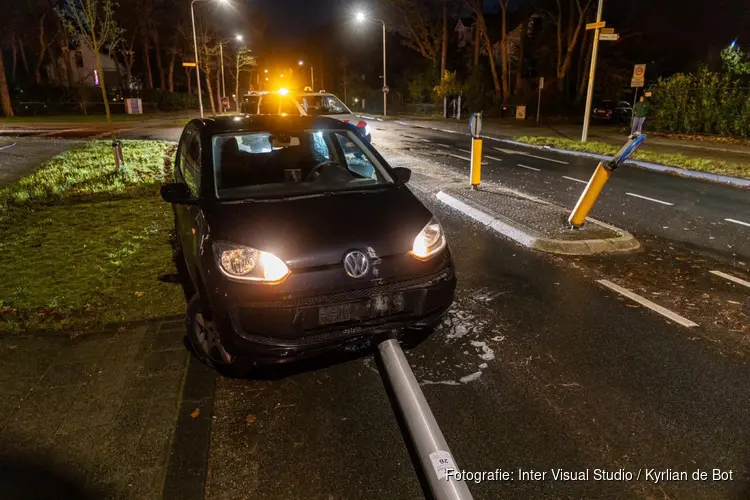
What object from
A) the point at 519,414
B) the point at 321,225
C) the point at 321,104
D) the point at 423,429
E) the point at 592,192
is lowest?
the point at 519,414

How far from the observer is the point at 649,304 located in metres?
4.89

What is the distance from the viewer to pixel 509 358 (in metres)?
3.92

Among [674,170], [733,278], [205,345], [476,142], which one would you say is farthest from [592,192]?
[674,170]

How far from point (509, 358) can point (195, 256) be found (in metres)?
2.55

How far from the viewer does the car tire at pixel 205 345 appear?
341 cm

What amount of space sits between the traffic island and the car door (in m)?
4.33

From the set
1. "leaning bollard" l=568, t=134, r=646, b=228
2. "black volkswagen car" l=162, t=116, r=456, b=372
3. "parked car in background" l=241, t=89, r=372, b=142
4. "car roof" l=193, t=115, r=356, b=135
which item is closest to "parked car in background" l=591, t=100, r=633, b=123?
"parked car in background" l=241, t=89, r=372, b=142

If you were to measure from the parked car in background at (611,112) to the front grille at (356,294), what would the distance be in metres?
31.9

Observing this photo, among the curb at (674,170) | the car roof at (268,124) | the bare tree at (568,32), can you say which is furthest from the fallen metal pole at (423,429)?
the bare tree at (568,32)

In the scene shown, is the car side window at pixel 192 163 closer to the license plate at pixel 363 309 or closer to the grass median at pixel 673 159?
the license plate at pixel 363 309

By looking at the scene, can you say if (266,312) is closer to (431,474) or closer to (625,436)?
(431,474)

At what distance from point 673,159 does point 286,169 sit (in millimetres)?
14078

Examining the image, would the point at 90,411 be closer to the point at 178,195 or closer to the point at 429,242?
the point at 178,195

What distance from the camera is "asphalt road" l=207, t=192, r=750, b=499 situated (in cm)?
271
